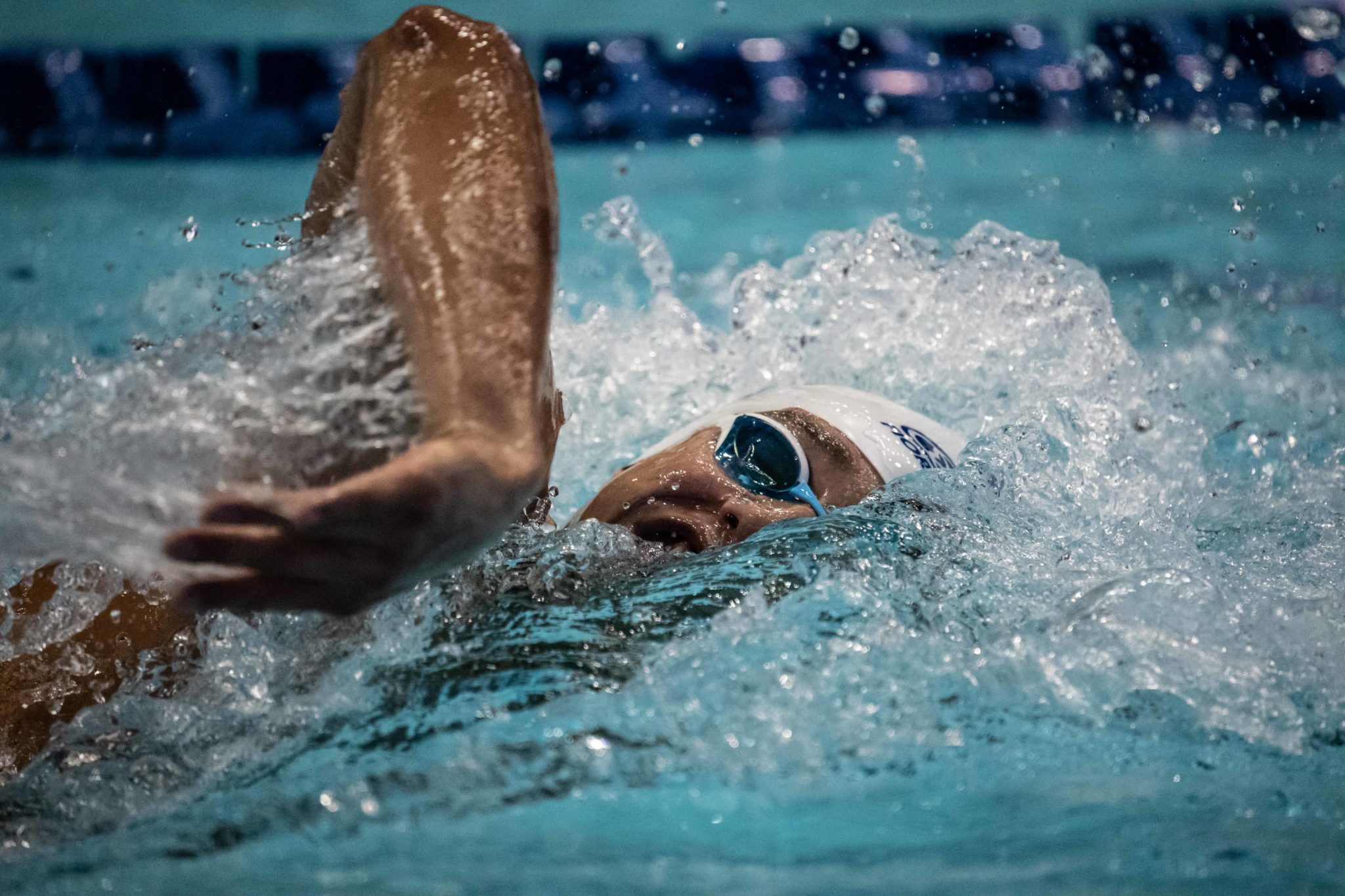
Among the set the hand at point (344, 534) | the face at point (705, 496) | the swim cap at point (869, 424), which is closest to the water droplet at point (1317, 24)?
the swim cap at point (869, 424)

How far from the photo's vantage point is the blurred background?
4598mm

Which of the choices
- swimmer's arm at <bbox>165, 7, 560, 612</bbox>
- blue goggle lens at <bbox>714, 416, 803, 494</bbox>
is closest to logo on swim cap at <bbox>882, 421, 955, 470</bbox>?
blue goggle lens at <bbox>714, 416, 803, 494</bbox>

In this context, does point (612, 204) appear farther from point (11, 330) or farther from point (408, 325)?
point (408, 325)

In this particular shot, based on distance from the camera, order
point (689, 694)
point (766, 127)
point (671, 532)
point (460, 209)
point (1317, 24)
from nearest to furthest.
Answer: point (460, 209)
point (689, 694)
point (671, 532)
point (1317, 24)
point (766, 127)

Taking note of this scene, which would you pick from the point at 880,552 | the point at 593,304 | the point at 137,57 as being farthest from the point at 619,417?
the point at 137,57

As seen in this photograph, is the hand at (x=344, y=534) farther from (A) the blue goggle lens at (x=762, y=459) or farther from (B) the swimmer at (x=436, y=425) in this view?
(A) the blue goggle lens at (x=762, y=459)

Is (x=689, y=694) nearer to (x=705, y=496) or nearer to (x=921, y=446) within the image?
(x=705, y=496)

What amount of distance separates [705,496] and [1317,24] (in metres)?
4.95

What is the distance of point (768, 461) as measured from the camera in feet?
5.73

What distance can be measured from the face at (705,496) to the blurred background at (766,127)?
8.90 ft

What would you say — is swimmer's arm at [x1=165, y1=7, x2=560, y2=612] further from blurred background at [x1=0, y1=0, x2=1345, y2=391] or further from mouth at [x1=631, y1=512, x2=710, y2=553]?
blurred background at [x1=0, y1=0, x2=1345, y2=391]

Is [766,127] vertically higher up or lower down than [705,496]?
higher up

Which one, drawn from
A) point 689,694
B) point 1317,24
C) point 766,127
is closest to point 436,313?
point 689,694

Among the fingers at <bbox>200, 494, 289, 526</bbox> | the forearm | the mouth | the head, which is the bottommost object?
the mouth
